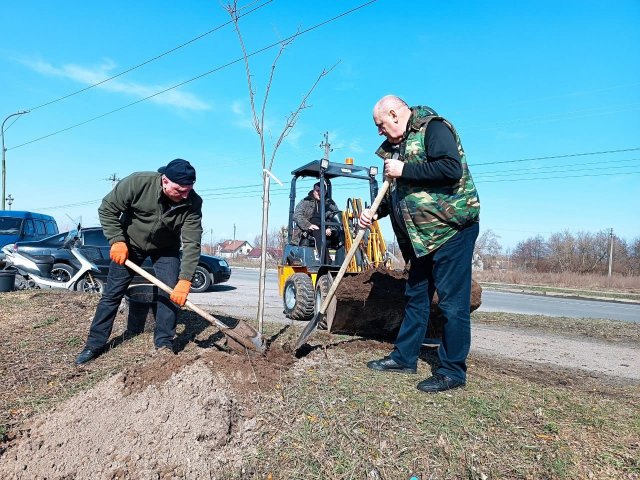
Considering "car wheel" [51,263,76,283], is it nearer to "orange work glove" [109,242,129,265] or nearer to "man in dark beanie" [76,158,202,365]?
"man in dark beanie" [76,158,202,365]

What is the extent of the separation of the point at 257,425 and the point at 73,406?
Result: 1265mm

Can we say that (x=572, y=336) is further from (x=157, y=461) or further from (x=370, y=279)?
(x=157, y=461)

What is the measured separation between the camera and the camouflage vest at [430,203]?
3.22 meters

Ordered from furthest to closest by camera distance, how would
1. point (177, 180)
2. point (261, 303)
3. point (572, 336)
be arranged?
point (572, 336)
point (261, 303)
point (177, 180)

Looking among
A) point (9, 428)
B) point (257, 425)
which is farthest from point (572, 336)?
point (9, 428)

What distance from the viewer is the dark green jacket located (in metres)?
4.12

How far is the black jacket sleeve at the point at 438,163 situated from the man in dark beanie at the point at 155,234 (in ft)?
6.19

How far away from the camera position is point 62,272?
10.0m

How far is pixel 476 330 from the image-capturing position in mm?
7352

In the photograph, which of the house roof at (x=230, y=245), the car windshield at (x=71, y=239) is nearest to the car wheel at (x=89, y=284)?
the car windshield at (x=71, y=239)

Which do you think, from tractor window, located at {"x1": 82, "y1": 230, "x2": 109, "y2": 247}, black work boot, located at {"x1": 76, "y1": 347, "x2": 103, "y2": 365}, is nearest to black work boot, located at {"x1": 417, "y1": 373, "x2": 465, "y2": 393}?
black work boot, located at {"x1": 76, "y1": 347, "x2": 103, "y2": 365}

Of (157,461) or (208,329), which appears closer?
(157,461)

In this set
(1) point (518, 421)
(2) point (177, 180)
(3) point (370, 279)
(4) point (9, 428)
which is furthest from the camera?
(3) point (370, 279)

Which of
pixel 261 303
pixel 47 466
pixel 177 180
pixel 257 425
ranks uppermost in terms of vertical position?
pixel 177 180
